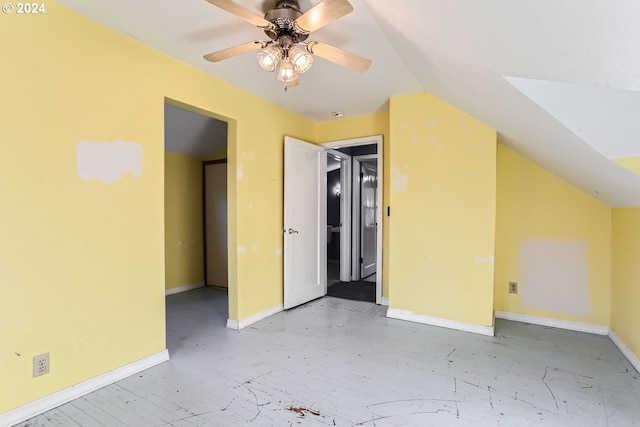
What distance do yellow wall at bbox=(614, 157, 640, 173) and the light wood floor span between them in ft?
4.49

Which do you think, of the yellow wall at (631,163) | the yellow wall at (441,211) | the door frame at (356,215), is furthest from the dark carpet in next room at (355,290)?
the yellow wall at (631,163)

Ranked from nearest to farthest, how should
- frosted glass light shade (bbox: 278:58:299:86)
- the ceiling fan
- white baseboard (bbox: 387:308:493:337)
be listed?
1. the ceiling fan
2. frosted glass light shade (bbox: 278:58:299:86)
3. white baseboard (bbox: 387:308:493:337)

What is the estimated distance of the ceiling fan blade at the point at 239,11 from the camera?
1445 mm

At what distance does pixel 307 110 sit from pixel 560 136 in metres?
2.53

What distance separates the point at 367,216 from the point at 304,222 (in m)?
1.87

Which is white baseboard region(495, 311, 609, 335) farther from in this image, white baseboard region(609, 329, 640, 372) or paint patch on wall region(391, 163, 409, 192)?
paint patch on wall region(391, 163, 409, 192)

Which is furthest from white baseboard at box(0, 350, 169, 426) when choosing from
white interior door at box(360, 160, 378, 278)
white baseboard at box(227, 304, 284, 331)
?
white interior door at box(360, 160, 378, 278)

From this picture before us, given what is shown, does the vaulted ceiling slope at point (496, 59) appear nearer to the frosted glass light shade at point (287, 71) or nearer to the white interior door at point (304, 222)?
the frosted glass light shade at point (287, 71)

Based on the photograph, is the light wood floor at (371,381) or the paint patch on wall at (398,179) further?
the paint patch on wall at (398,179)

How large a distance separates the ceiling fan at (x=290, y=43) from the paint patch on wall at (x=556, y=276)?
2693mm

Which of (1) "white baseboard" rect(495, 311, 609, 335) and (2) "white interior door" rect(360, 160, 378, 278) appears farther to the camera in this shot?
(2) "white interior door" rect(360, 160, 378, 278)

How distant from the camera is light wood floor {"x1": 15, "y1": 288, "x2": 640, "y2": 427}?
171 cm

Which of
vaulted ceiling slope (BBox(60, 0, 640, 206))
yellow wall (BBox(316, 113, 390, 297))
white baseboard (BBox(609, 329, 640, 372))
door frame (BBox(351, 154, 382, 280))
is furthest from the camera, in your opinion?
door frame (BBox(351, 154, 382, 280))

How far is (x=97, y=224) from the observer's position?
1994 millimetres
